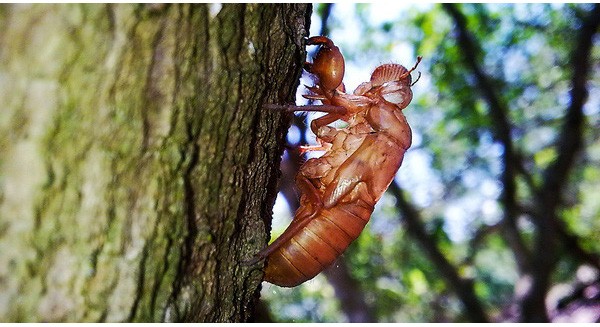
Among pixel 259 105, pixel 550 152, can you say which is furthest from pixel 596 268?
pixel 259 105

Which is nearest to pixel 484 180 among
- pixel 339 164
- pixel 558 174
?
pixel 558 174

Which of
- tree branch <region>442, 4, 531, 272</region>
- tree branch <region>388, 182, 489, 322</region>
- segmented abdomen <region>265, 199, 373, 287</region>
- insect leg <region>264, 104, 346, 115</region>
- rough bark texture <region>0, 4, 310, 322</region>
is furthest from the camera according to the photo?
tree branch <region>442, 4, 531, 272</region>

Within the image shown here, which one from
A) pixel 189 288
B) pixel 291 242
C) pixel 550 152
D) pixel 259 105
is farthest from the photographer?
pixel 550 152

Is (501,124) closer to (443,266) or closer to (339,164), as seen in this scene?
(443,266)

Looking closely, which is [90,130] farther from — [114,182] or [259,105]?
[259,105]

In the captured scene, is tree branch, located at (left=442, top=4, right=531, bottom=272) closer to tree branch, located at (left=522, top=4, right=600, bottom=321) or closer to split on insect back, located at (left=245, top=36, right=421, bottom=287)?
tree branch, located at (left=522, top=4, right=600, bottom=321)

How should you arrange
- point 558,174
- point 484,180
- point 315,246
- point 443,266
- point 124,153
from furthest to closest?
point 484,180
point 443,266
point 558,174
point 315,246
point 124,153

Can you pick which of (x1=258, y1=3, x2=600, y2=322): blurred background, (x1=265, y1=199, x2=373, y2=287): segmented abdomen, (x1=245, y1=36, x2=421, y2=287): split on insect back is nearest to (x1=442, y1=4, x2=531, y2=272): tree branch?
(x1=258, y1=3, x2=600, y2=322): blurred background
